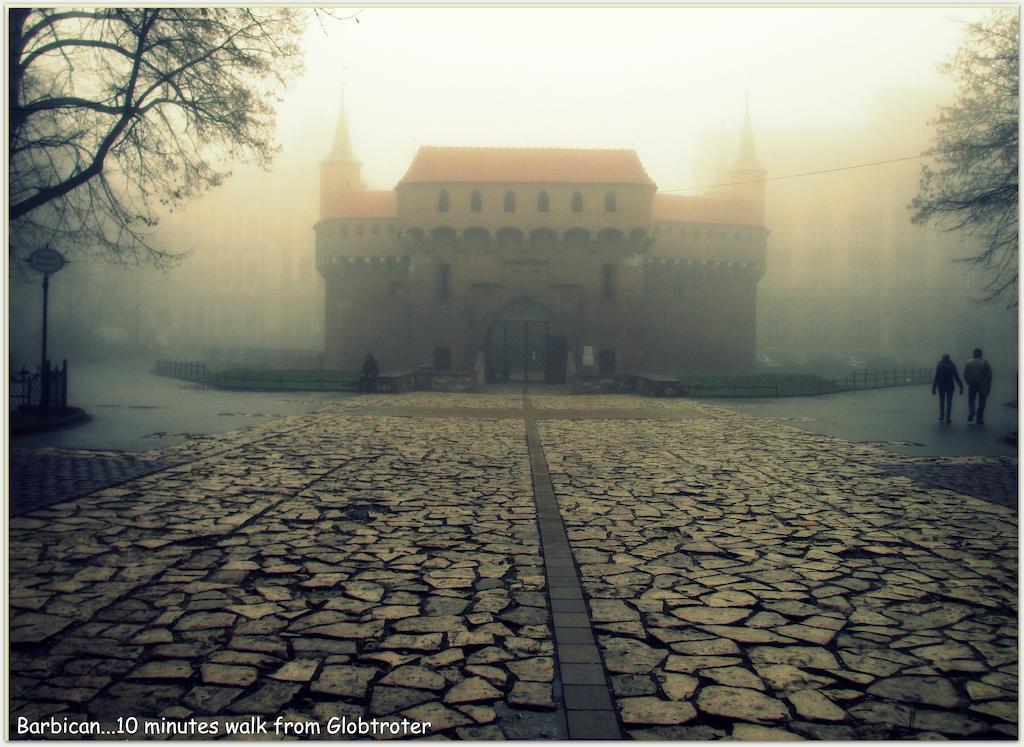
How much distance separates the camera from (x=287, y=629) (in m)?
4.04

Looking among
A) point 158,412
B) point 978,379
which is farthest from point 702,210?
point 158,412

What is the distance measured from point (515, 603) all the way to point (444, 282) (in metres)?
35.8

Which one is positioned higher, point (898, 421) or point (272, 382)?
point (272, 382)

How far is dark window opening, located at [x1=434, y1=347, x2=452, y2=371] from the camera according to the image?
3928 cm

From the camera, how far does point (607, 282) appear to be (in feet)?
130

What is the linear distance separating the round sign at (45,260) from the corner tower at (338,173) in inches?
1265

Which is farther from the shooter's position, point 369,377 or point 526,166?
point 526,166

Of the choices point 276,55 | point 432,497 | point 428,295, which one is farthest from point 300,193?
point 432,497

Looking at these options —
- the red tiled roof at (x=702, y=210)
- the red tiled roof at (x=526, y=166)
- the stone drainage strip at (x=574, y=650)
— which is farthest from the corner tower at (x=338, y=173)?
the stone drainage strip at (x=574, y=650)

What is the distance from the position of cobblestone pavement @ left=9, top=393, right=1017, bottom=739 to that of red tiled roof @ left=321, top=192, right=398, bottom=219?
36.5m

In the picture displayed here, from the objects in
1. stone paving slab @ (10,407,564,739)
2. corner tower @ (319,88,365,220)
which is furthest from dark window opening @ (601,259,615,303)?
stone paving slab @ (10,407,564,739)

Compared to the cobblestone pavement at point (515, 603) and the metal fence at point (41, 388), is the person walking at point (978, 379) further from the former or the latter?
the metal fence at point (41, 388)

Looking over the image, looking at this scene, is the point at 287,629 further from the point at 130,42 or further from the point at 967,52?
the point at 967,52

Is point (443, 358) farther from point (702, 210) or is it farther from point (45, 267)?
point (45, 267)
